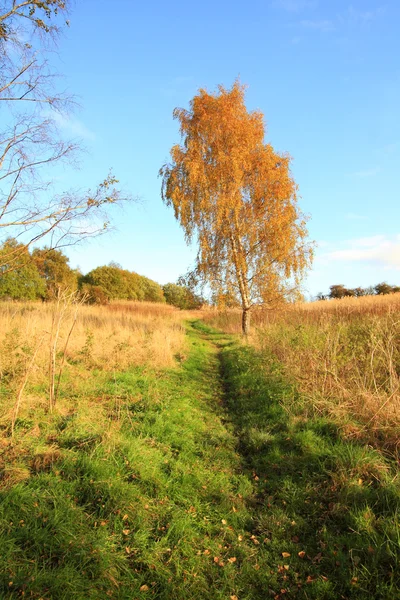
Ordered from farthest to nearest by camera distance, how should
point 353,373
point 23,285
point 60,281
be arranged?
1. point 23,285
2. point 60,281
3. point 353,373

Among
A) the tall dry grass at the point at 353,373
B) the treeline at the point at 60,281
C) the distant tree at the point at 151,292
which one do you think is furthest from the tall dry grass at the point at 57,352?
the distant tree at the point at 151,292

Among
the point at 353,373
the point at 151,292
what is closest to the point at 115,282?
the point at 151,292

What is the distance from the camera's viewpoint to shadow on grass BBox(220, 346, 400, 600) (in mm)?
2775

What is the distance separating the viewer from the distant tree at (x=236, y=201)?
16453 millimetres

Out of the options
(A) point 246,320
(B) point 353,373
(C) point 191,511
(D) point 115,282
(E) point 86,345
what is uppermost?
(D) point 115,282

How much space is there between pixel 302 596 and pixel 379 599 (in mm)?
576

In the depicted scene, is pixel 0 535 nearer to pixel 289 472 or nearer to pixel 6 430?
pixel 6 430

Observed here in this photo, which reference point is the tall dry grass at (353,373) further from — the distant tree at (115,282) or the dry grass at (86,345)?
the distant tree at (115,282)

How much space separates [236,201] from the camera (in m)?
16.4

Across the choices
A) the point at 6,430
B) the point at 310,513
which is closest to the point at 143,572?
the point at 310,513

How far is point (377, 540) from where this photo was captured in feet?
9.86

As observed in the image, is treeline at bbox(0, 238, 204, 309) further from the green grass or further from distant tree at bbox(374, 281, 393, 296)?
distant tree at bbox(374, 281, 393, 296)

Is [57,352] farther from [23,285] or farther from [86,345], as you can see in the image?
[23,285]

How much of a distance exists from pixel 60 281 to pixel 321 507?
91.9 ft
